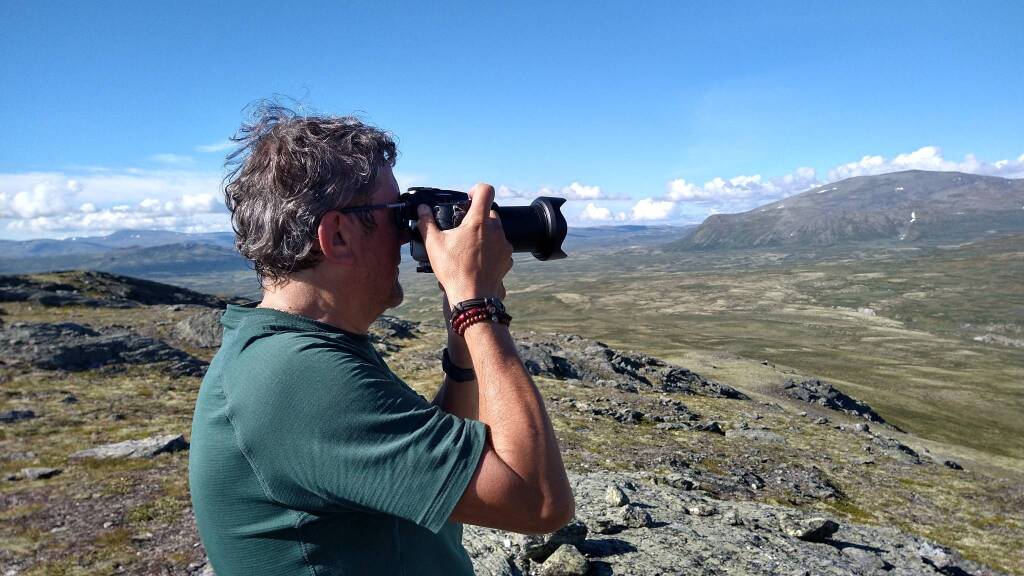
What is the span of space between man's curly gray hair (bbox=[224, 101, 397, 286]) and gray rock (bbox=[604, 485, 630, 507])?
8.62 meters

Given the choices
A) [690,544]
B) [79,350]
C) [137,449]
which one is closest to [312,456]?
[690,544]

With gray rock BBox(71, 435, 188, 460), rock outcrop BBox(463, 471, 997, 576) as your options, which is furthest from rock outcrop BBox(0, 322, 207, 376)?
rock outcrop BBox(463, 471, 997, 576)

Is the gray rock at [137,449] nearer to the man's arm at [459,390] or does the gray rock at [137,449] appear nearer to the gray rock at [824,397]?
the man's arm at [459,390]

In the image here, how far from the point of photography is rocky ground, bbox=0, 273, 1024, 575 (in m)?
9.20

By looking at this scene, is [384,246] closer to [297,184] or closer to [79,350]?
[297,184]

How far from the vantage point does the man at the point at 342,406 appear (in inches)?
80.7

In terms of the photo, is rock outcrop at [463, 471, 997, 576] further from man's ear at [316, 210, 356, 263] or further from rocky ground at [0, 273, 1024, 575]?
man's ear at [316, 210, 356, 263]

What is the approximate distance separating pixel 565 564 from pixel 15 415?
73.6 ft

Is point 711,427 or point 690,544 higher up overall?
point 690,544

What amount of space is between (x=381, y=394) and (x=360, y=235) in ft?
2.68

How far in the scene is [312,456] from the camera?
2.04 meters

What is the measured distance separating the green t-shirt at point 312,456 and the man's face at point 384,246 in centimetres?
36

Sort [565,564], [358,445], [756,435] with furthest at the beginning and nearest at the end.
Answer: [756,435]
[565,564]
[358,445]

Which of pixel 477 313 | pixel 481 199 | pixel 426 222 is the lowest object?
pixel 477 313
